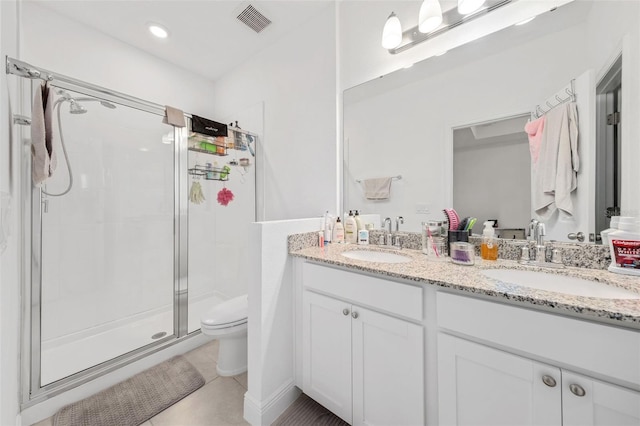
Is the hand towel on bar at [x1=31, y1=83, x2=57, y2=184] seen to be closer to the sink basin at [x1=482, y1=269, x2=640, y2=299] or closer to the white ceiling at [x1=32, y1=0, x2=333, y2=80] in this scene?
the white ceiling at [x1=32, y1=0, x2=333, y2=80]

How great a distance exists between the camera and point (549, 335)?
0.69 m

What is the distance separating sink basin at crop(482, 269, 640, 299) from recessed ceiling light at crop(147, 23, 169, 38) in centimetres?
287

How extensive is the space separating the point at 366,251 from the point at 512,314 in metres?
0.82

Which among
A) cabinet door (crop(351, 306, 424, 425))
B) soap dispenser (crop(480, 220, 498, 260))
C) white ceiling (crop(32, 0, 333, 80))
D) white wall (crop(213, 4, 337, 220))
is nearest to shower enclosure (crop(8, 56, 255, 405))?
white wall (crop(213, 4, 337, 220))

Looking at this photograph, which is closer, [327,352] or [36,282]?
[327,352]

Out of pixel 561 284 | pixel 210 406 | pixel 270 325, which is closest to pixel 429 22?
pixel 561 284

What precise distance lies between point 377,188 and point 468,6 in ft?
3.46

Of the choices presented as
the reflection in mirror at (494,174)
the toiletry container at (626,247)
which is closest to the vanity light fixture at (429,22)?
the reflection in mirror at (494,174)

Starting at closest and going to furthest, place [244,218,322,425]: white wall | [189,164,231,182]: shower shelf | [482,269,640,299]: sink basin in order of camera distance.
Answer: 1. [482,269,640,299]: sink basin
2. [244,218,322,425]: white wall
3. [189,164,231,182]: shower shelf

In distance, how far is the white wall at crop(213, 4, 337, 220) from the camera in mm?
1828

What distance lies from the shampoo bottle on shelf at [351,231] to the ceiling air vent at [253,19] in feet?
5.69

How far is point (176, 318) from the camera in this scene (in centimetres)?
194

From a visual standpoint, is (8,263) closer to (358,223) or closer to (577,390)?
(358,223)

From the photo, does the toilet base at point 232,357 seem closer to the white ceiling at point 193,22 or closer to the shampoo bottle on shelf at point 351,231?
the shampoo bottle on shelf at point 351,231
